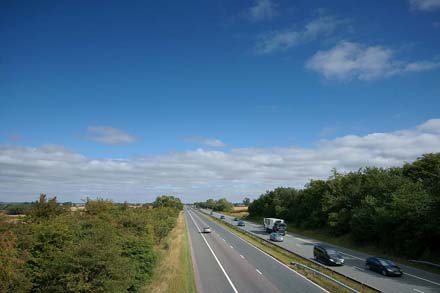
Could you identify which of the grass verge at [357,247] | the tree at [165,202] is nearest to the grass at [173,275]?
the grass verge at [357,247]

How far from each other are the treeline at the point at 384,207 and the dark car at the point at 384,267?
7480mm

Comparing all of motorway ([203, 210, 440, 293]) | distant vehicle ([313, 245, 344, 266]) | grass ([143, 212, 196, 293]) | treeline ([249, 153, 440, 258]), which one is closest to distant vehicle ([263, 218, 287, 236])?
treeline ([249, 153, 440, 258])

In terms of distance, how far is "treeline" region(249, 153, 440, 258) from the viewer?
108 feet

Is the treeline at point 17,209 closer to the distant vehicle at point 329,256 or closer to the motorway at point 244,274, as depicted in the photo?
A: the motorway at point 244,274

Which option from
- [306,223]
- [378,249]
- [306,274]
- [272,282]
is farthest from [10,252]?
[306,223]

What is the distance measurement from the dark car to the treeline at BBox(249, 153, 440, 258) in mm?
7480

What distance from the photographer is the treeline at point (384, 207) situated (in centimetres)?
3284

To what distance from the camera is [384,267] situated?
25.9 metres

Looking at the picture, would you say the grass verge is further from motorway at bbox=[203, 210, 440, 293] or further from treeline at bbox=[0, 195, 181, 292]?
treeline at bbox=[0, 195, 181, 292]

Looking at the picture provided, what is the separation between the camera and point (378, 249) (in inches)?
1565

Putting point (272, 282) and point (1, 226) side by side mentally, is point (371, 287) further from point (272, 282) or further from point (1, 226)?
point (1, 226)

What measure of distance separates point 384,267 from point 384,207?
1493 cm

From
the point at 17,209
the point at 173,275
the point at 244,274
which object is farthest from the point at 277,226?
the point at 17,209

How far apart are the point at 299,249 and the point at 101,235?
93.1 ft
